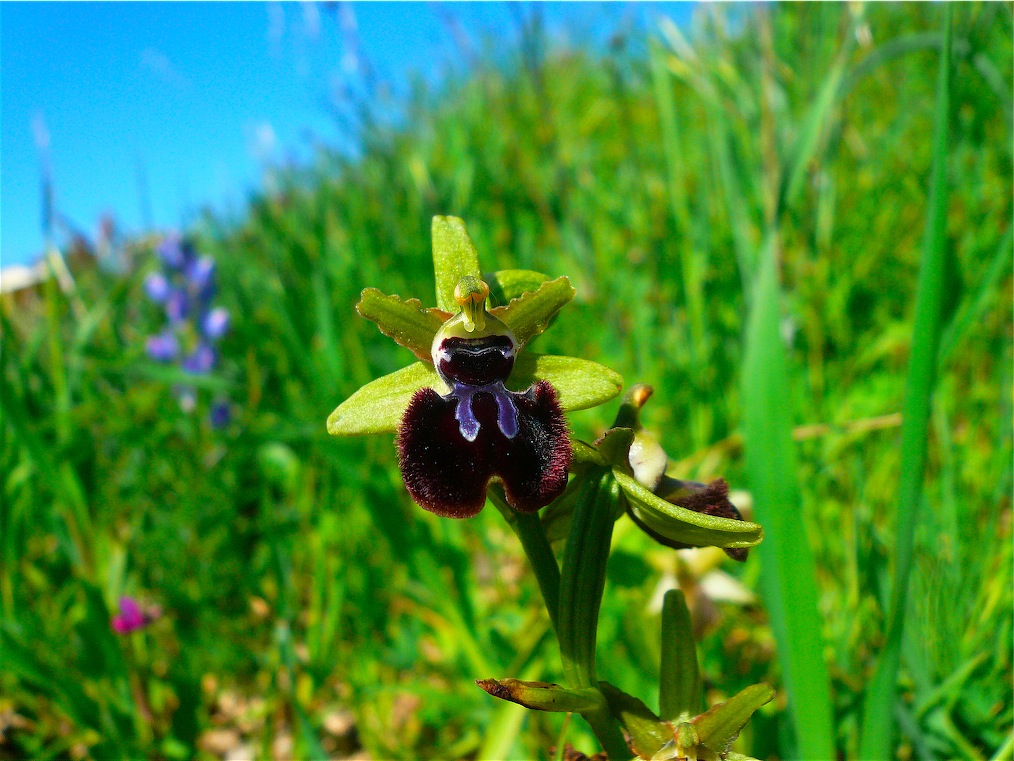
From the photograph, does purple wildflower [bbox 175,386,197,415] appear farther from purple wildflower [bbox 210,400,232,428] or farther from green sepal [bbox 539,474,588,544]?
green sepal [bbox 539,474,588,544]

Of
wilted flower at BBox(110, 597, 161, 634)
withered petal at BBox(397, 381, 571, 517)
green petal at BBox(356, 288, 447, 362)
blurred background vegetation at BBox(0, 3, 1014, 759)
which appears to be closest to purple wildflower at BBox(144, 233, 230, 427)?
blurred background vegetation at BBox(0, 3, 1014, 759)

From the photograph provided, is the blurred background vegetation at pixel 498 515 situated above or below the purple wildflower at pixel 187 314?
below

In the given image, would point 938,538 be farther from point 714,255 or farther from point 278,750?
point 714,255

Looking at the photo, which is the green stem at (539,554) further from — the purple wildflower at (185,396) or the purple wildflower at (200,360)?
the purple wildflower at (185,396)

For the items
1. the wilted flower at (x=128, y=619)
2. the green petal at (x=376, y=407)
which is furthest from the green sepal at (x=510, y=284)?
the wilted flower at (x=128, y=619)

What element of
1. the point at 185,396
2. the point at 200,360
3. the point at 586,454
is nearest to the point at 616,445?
the point at 586,454
